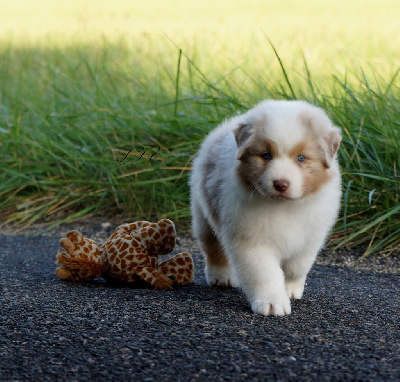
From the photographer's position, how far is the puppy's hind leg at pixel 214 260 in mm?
4336

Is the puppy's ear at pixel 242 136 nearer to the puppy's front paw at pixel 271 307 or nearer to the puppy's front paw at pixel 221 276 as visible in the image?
the puppy's front paw at pixel 271 307

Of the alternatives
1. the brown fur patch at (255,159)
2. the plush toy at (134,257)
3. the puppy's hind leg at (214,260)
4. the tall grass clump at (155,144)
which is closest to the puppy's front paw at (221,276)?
the puppy's hind leg at (214,260)

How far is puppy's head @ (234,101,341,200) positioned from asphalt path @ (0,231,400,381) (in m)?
0.69

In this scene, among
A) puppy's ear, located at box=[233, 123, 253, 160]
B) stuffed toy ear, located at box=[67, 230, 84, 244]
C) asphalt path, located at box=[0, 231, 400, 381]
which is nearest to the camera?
asphalt path, located at box=[0, 231, 400, 381]

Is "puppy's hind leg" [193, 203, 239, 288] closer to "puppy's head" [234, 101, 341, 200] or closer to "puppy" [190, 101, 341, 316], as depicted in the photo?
"puppy" [190, 101, 341, 316]

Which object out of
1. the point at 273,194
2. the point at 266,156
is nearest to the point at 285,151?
the point at 266,156

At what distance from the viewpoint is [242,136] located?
3.58 meters

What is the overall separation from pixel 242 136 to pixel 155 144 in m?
3.04

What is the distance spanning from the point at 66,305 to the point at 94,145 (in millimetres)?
3390

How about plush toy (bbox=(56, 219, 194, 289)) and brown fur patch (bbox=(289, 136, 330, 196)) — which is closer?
brown fur patch (bbox=(289, 136, 330, 196))

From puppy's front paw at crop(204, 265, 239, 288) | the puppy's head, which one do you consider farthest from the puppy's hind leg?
the puppy's head

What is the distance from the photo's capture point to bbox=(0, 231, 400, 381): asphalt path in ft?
9.09

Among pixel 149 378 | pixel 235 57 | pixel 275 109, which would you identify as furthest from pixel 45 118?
pixel 149 378

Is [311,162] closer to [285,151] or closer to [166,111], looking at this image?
[285,151]
